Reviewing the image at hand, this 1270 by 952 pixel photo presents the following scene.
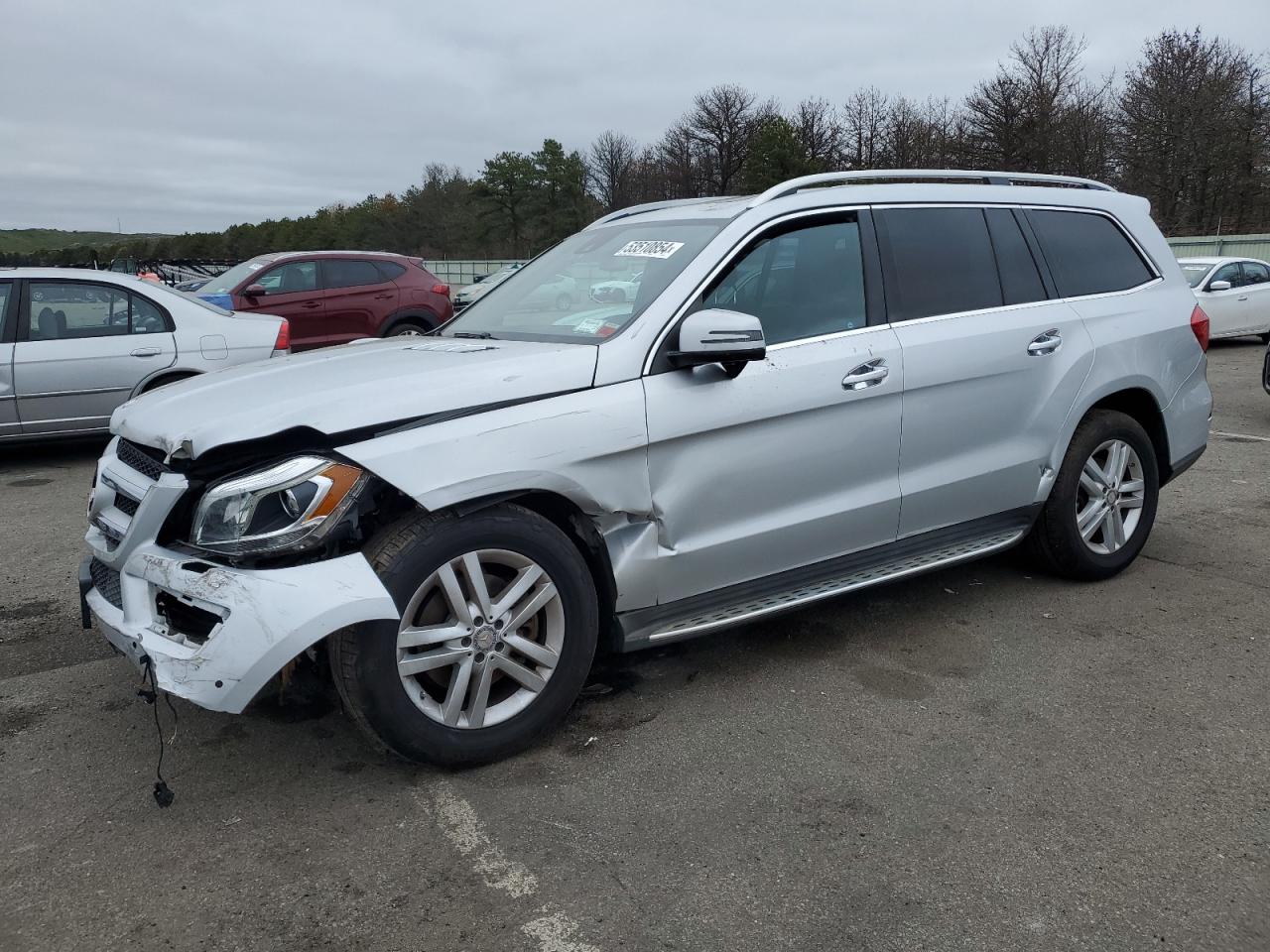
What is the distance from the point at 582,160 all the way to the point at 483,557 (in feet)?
225

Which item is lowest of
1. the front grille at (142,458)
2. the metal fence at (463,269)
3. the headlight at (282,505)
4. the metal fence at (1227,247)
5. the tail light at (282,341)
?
the headlight at (282,505)

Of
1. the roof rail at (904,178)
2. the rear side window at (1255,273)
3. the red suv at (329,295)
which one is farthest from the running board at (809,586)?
the rear side window at (1255,273)

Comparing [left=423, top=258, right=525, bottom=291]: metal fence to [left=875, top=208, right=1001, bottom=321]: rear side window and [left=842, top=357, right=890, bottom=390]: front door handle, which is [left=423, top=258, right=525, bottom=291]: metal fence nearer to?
[left=875, top=208, right=1001, bottom=321]: rear side window

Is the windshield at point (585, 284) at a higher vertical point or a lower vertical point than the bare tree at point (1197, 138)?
lower

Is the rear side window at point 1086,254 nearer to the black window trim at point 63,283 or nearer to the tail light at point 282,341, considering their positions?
the tail light at point 282,341

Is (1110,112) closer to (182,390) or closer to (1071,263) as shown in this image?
(1071,263)

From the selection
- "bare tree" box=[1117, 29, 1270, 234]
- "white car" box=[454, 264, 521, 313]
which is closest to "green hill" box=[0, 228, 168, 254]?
"white car" box=[454, 264, 521, 313]

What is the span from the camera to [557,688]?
10.7 feet

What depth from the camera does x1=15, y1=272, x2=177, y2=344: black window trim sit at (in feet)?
25.6

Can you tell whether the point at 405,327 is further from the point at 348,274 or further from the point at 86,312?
the point at 86,312

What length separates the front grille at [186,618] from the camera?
284cm

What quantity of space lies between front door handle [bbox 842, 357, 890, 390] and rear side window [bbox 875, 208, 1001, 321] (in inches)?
10.5

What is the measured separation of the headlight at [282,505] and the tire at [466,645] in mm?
182

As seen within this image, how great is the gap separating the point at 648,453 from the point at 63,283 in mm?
6639
